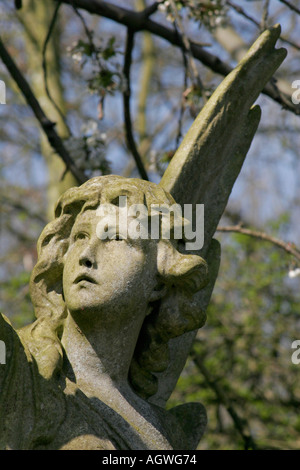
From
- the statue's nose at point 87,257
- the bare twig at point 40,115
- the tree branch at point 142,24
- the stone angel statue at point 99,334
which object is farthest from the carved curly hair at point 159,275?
the tree branch at point 142,24

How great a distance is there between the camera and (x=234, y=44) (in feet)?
20.6

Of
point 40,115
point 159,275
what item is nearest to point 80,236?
point 159,275

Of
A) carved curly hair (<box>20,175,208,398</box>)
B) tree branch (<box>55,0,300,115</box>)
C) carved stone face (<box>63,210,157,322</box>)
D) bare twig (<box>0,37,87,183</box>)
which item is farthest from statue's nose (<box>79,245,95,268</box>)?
tree branch (<box>55,0,300,115</box>)

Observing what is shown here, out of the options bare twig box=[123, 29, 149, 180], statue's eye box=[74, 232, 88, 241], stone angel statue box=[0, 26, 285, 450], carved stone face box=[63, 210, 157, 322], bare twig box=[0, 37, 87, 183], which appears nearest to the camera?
stone angel statue box=[0, 26, 285, 450]

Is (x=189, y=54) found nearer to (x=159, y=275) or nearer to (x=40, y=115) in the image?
(x=40, y=115)

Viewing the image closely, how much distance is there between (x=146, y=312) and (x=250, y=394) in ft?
14.0

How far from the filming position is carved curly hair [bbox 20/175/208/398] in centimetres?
262

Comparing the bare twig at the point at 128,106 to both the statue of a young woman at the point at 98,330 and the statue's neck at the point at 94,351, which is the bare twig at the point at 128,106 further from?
the statue's neck at the point at 94,351

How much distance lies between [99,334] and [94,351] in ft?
0.20

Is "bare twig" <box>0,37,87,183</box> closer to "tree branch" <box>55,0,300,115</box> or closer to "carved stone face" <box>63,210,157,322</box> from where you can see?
"tree branch" <box>55,0,300,115</box>

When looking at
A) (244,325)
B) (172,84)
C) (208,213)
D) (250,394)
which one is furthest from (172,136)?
(208,213)

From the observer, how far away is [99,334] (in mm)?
2559

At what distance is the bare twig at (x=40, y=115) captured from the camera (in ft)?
14.0
